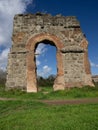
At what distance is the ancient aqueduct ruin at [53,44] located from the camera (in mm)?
15586

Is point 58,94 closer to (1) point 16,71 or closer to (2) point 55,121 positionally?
(1) point 16,71

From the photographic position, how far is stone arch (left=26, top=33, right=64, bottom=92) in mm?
15594

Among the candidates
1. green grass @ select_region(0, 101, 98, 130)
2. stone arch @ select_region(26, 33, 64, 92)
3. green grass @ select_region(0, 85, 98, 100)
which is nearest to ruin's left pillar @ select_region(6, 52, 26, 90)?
stone arch @ select_region(26, 33, 64, 92)

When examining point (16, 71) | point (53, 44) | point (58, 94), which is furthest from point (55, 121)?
point (53, 44)

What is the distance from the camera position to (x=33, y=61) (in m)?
15.9

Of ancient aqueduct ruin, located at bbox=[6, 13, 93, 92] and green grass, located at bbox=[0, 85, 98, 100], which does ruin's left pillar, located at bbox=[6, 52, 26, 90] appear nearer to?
ancient aqueduct ruin, located at bbox=[6, 13, 93, 92]

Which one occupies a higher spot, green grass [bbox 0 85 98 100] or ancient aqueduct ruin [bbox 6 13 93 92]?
ancient aqueduct ruin [bbox 6 13 93 92]

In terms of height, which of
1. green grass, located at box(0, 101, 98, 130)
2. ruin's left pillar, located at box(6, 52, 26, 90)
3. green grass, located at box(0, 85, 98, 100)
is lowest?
green grass, located at box(0, 101, 98, 130)

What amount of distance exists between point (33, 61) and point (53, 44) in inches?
75.9

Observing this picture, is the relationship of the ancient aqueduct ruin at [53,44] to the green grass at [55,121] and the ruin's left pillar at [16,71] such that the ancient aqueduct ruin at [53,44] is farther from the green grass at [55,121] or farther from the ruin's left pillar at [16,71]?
the green grass at [55,121]

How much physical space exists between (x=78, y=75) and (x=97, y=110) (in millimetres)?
8189

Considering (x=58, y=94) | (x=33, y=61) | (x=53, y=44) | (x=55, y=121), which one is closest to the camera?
(x=55, y=121)

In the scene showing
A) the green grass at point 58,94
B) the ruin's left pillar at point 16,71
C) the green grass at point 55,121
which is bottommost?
the green grass at point 55,121

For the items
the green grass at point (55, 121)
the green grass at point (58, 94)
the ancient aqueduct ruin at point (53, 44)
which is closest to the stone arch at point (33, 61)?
the ancient aqueduct ruin at point (53, 44)
